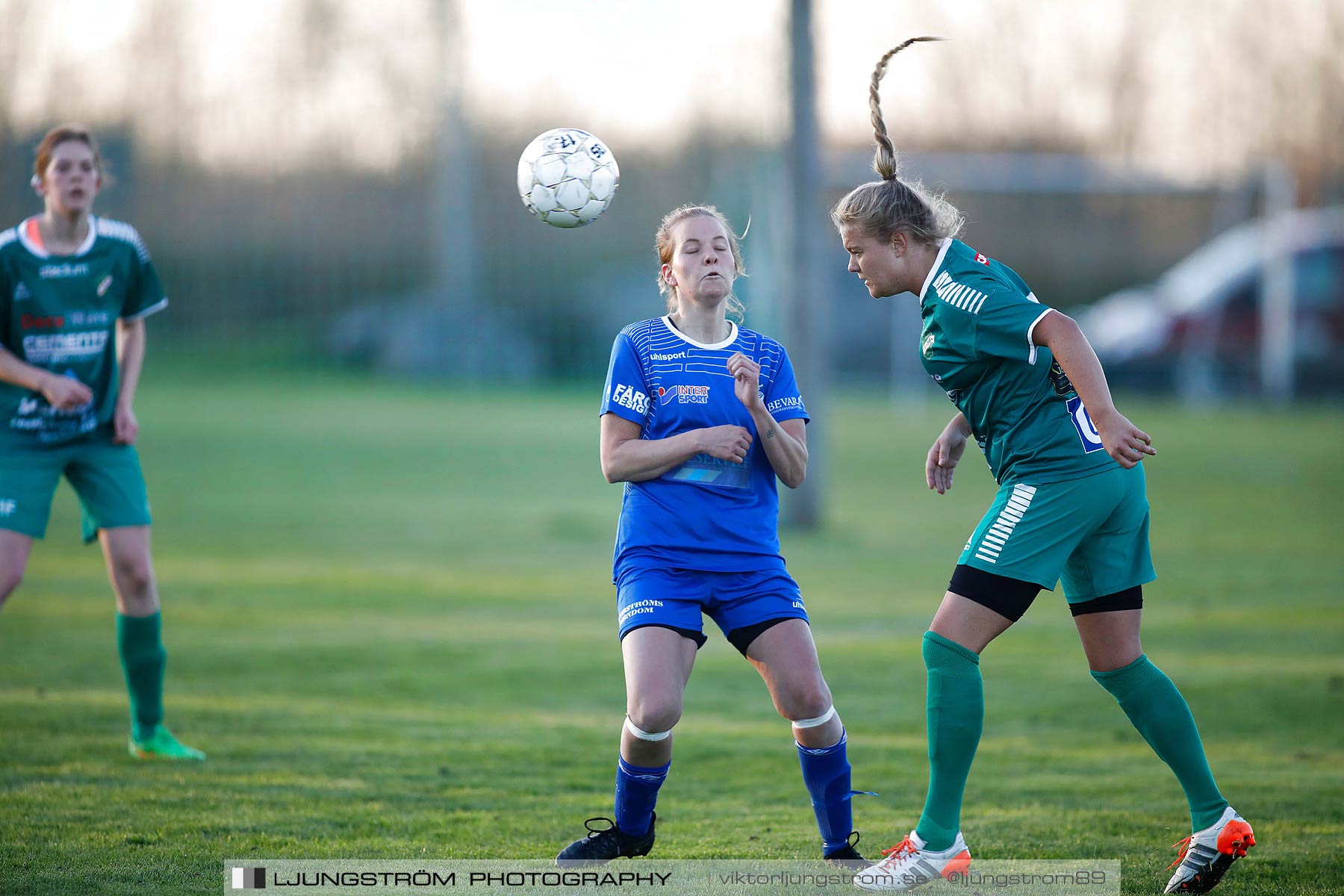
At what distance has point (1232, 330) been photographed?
27.5m

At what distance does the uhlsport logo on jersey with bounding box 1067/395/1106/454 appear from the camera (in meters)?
3.86

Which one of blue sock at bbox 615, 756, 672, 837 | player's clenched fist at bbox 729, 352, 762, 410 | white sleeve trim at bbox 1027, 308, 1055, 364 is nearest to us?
white sleeve trim at bbox 1027, 308, 1055, 364

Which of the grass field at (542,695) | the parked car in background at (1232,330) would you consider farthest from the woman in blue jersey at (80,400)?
the parked car in background at (1232,330)

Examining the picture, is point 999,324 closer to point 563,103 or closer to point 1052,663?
point 1052,663

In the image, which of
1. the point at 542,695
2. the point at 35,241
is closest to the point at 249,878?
the point at 35,241

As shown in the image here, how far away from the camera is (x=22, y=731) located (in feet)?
18.6

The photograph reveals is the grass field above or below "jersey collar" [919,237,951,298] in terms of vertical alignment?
below

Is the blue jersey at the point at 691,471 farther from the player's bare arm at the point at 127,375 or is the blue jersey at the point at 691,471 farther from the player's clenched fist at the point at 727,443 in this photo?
the player's bare arm at the point at 127,375

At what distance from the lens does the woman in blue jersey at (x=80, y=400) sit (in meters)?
5.24

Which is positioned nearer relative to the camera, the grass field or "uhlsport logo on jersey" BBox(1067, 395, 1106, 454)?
"uhlsport logo on jersey" BBox(1067, 395, 1106, 454)

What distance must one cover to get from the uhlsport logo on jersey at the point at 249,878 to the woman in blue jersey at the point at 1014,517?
5.62 ft

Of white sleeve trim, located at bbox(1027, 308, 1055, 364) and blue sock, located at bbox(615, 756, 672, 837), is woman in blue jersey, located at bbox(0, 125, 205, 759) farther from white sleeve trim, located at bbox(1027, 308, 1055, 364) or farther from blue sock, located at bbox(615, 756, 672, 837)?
white sleeve trim, located at bbox(1027, 308, 1055, 364)

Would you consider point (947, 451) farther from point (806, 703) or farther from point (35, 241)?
point (35, 241)

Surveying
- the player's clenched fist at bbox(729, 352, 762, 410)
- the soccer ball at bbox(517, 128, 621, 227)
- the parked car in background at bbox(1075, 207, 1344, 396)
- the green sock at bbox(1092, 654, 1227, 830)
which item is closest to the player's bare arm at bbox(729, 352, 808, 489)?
the player's clenched fist at bbox(729, 352, 762, 410)
